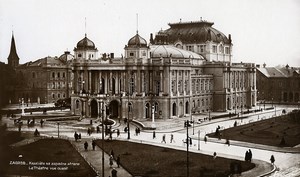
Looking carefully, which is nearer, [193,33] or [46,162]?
[46,162]

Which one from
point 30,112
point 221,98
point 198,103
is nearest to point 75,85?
point 30,112

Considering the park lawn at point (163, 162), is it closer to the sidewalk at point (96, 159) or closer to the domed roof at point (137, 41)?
the sidewalk at point (96, 159)

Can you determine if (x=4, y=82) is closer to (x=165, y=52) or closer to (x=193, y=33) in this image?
(x=165, y=52)

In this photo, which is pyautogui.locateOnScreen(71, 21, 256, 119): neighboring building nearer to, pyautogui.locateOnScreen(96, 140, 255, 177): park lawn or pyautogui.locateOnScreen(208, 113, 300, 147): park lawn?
pyautogui.locateOnScreen(208, 113, 300, 147): park lawn

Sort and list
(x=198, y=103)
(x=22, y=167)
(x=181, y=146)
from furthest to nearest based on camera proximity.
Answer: (x=198, y=103) < (x=181, y=146) < (x=22, y=167)

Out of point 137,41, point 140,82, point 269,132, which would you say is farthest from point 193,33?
point 269,132

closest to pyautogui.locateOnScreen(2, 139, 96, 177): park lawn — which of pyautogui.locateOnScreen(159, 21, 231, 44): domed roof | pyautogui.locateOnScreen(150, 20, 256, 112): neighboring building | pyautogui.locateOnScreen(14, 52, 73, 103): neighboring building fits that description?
pyautogui.locateOnScreen(150, 20, 256, 112): neighboring building

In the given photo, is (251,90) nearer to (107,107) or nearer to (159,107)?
(159,107)

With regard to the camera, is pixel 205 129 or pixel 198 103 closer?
pixel 205 129
